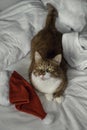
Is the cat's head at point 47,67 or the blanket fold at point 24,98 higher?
the cat's head at point 47,67

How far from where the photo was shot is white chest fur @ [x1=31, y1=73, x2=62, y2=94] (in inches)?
47.1

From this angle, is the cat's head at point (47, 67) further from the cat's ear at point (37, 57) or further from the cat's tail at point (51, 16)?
the cat's tail at point (51, 16)

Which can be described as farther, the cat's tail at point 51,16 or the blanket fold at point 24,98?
the cat's tail at point 51,16

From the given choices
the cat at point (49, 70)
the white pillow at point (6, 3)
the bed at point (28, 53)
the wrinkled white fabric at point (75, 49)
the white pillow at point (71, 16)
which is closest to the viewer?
the bed at point (28, 53)

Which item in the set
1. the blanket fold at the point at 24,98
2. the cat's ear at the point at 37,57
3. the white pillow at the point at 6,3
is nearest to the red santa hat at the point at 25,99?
the blanket fold at the point at 24,98

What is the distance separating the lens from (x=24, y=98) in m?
1.13

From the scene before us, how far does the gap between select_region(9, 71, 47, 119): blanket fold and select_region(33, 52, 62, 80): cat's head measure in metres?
0.08

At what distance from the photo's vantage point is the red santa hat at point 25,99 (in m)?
1.09

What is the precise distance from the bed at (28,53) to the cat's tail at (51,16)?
0.09 ft

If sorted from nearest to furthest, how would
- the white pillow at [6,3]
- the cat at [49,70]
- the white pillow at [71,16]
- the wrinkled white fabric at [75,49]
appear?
the cat at [49,70] → the wrinkled white fabric at [75,49] → the white pillow at [71,16] → the white pillow at [6,3]

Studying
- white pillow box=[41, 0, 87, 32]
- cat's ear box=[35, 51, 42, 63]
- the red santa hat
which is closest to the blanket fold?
the red santa hat

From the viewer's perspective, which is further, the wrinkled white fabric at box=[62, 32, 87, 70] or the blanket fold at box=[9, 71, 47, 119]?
the wrinkled white fabric at box=[62, 32, 87, 70]

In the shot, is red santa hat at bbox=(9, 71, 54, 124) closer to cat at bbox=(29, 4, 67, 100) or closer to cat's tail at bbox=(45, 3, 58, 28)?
cat at bbox=(29, 4, 67, 100)

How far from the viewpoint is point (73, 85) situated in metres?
1.28
